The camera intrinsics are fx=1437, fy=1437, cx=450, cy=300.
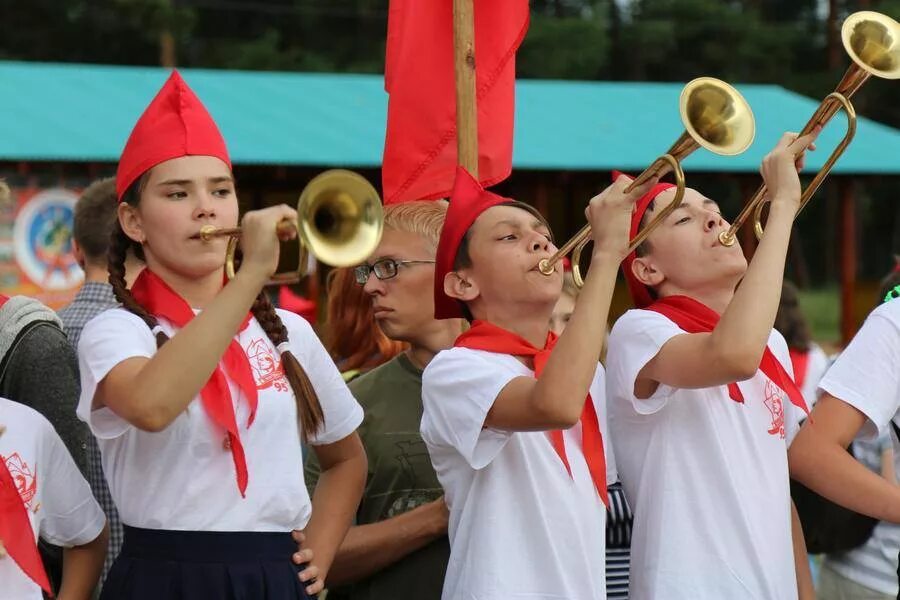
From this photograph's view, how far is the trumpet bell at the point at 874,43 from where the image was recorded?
10.8ft

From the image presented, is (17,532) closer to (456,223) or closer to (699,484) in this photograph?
(456,223)

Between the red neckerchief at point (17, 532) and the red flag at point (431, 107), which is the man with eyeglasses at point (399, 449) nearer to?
the red flag at point (431, 107)

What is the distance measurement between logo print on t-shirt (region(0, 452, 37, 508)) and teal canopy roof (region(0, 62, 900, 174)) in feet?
37.7

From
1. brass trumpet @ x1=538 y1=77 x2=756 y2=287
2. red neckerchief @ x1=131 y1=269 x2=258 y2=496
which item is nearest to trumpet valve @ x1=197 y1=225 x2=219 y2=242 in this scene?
red neckerchief @ x1=131 y1=269 x2=258 y2=496

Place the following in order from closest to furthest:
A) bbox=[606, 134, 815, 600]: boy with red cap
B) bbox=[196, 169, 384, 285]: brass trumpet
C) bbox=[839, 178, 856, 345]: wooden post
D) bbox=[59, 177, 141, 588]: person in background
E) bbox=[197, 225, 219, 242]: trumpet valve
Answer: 1. bbox=[196, 169, 384, 285]: brass trumpet
2. bbox=[197, 225, 219, 242]: trumpet valve
3. bbox=[606, 134, 815, 600]: boy with red cap
4. bbox=[59, 177, 141, 588]: person in background
5. bbox=[839, 178, 856, 345]: wooden post

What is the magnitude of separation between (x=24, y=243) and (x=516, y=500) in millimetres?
11857

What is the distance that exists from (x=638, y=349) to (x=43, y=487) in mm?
1408

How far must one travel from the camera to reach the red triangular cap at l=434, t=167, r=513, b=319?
346 centimetres

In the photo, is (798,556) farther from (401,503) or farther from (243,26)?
(243,26)

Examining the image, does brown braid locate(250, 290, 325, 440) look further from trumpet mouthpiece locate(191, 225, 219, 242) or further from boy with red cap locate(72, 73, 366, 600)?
trumpet mouthpiece locate(191, 225, 219, 242)

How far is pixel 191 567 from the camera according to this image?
301 cm

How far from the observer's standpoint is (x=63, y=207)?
47.8 feet

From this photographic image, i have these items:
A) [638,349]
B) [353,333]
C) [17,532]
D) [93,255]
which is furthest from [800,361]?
[17,532]

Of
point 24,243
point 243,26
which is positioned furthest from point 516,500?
point 243,26
